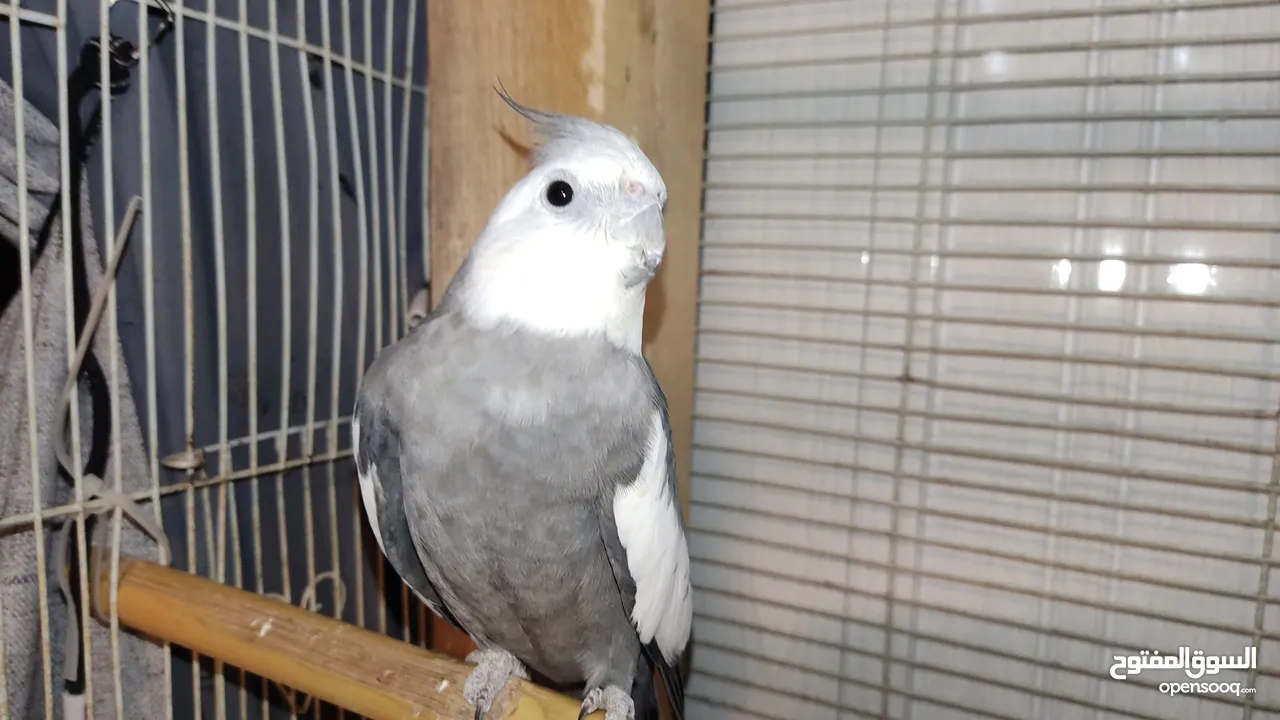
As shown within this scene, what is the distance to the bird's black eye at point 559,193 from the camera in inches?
36.1

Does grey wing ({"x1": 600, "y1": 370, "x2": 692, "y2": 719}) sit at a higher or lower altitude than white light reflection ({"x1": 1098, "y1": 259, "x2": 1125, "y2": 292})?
lower

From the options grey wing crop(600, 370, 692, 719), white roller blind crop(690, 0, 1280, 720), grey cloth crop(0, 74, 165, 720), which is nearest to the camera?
grey cloth crop(0, 74, 165, 720)

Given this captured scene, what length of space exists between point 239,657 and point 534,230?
2.07 feet

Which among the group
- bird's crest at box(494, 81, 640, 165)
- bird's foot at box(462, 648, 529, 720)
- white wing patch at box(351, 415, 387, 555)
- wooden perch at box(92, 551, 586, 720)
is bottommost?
bird's foot at box(462, 648, 529, 720)

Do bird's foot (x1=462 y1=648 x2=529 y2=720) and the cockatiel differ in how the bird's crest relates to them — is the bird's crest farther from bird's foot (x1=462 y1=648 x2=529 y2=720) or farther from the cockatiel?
bird's foot (x1=462 y1=648 x2=529 y2=720)

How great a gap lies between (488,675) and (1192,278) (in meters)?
1.13

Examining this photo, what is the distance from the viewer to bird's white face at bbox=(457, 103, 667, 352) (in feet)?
2.96

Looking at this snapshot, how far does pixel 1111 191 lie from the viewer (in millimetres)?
1092

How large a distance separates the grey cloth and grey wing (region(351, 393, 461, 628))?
0.29 meters

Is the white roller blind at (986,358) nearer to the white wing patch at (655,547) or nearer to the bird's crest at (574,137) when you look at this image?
the white wing patch at (655,547)

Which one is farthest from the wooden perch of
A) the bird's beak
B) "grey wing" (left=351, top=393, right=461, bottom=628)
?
the bird's beak

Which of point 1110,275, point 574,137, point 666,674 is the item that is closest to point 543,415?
point 574,137

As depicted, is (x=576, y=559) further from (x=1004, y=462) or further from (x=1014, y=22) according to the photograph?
(x=1014, y=22)

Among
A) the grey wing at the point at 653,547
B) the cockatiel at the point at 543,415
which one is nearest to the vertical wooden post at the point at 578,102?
the cockatiel at the point at 543,415
